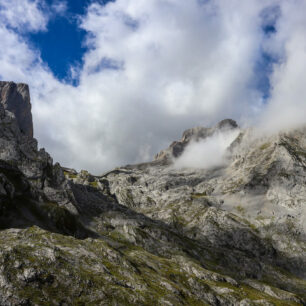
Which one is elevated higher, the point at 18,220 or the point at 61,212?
the point at 61,212

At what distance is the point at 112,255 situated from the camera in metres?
126

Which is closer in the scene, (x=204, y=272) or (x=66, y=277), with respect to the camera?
(x=66, y=277)

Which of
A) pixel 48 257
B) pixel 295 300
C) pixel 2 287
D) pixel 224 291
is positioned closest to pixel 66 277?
pixel 48 257

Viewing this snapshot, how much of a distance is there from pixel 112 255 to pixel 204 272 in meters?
70.0

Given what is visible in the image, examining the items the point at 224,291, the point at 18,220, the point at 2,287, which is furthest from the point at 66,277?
the point at 224,291

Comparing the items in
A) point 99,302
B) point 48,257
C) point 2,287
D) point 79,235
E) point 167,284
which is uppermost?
point 79,235

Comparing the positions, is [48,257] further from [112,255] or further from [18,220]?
[18,220]

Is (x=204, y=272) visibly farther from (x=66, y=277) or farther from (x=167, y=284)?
(x=66, y=277)

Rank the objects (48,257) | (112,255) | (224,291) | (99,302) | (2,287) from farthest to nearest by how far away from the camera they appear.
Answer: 1. (224,291)
2. (112,255)
3. (48,257)
4. (99,302)
5. (2,287)

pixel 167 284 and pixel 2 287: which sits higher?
pixel 167 284

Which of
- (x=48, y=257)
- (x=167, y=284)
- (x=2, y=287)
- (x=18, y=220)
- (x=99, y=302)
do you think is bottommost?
(x=2, y=287)

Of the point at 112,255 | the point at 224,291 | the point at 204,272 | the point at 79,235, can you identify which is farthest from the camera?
the point at 79,235

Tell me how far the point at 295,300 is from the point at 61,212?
507 ft

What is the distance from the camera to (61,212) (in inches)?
7052
